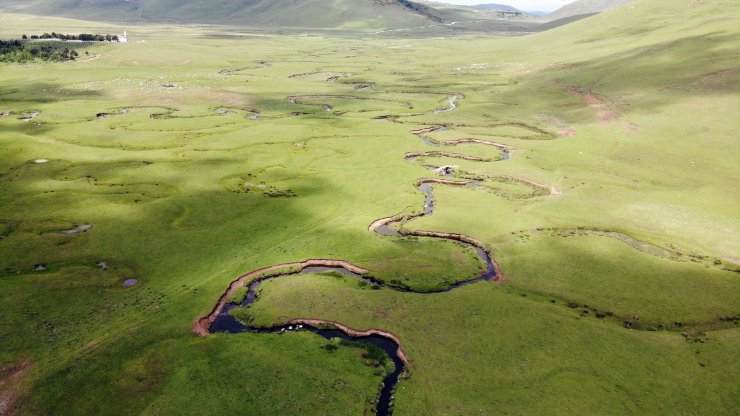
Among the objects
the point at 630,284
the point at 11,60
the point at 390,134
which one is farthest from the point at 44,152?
the point at 11,60

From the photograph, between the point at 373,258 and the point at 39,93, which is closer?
the point at 373,258

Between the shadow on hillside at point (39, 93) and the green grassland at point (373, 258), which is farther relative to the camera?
the shadow on hillside at point (39, 93)

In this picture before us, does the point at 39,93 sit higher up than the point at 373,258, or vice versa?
the point at 39,93

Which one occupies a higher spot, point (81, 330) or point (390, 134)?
point (390, 134)

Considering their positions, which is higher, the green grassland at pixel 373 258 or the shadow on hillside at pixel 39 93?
the shadow on hillside at pixel 39 93

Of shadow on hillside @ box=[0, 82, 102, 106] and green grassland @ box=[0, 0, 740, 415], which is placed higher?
shadow on hillside @ box=[0, 82, 102, 106]

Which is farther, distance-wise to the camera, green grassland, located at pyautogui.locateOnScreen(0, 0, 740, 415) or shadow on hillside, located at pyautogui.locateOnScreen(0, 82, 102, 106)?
shadow on hillside, located at pyautogui.locateOnScreen(0, 82, 102, 106)

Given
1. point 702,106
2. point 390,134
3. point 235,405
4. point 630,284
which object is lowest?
point 235,405

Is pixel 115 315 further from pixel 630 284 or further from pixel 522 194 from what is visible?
pixel 522 194
